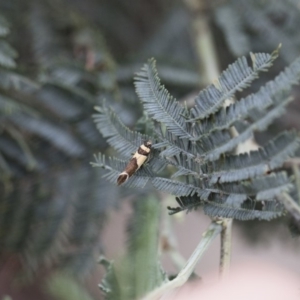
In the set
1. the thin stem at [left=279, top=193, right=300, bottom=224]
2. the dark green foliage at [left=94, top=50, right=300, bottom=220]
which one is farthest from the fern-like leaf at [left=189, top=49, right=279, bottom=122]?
the thin stem at [left=279, top=193, right=300, bottom=224]

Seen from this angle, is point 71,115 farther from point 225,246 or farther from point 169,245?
point 225,246

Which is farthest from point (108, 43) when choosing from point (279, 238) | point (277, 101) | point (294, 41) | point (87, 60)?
point (277, 101)

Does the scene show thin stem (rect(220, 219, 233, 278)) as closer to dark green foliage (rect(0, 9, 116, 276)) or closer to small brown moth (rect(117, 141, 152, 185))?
small brown moth (rect(117, 141, 152, 185))

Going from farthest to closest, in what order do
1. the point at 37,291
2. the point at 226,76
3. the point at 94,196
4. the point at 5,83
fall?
1. the point at 37,291
2. the point at 94,196
3. the point at 5,83
4. the point at 226,76

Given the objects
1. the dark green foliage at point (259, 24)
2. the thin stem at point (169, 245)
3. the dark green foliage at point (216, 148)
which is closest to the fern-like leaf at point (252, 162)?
the dark green foliage at point (216, 148)

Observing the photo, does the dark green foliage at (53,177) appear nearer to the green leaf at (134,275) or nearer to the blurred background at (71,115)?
the blurred background at (71,115)

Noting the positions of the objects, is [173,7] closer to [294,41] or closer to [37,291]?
[294,41]
